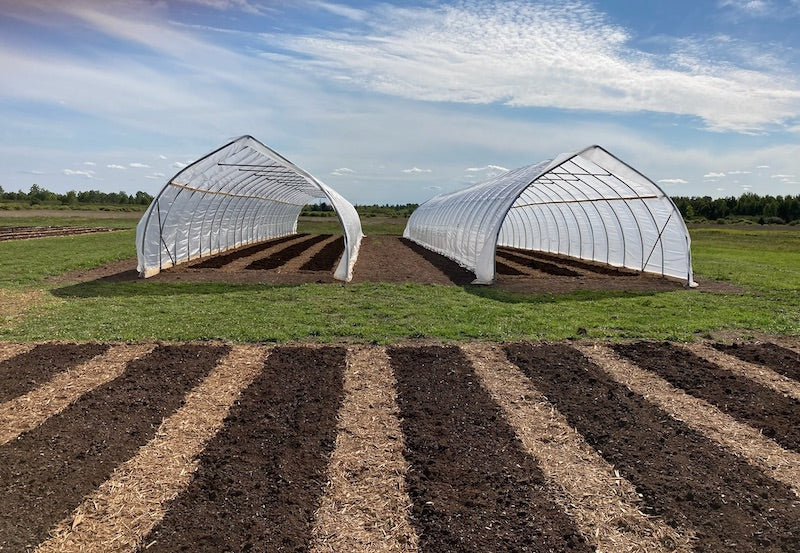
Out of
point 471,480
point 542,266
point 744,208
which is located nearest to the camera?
point 471,480

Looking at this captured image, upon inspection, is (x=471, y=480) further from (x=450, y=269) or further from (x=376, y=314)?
(x=450, y=269)

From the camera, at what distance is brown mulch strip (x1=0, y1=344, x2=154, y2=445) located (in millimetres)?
5934

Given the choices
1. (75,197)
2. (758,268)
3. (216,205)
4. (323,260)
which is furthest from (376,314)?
(75,197)

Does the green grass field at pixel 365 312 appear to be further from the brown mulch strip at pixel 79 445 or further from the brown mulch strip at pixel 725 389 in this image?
the brown mulch strip at pixel 79 445

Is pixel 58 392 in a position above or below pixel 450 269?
below

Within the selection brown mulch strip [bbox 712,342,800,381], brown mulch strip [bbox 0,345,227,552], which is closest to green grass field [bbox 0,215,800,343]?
brown mulch strip [bbox 712,342,800,381]

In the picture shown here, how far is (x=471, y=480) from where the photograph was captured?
15.9 feet

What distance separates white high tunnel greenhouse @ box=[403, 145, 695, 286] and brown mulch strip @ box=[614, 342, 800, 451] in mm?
6845

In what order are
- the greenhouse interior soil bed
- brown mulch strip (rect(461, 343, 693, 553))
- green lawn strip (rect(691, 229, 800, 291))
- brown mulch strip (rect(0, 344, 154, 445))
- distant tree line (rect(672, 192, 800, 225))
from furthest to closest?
1. distant tree line (rect(672, 192, 800, 225))
2. green lawn strip (rect(691, 229, 800, 291))
3. the greenhouse interior soil bed
4. brown mulch strip (rect(0, 344, 154, 445))
5. brown mulch strip (rect(461, 343, 693, 553))

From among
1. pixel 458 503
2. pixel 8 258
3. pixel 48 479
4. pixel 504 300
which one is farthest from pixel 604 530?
pixel 8 258

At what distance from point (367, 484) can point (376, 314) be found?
6616 millimetres

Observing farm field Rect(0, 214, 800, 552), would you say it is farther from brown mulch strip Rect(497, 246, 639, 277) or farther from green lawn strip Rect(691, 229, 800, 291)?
brown mulch strip Rect(497, 246, 639, 277)

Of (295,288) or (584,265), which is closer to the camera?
(295,288)

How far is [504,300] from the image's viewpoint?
1309 cm
